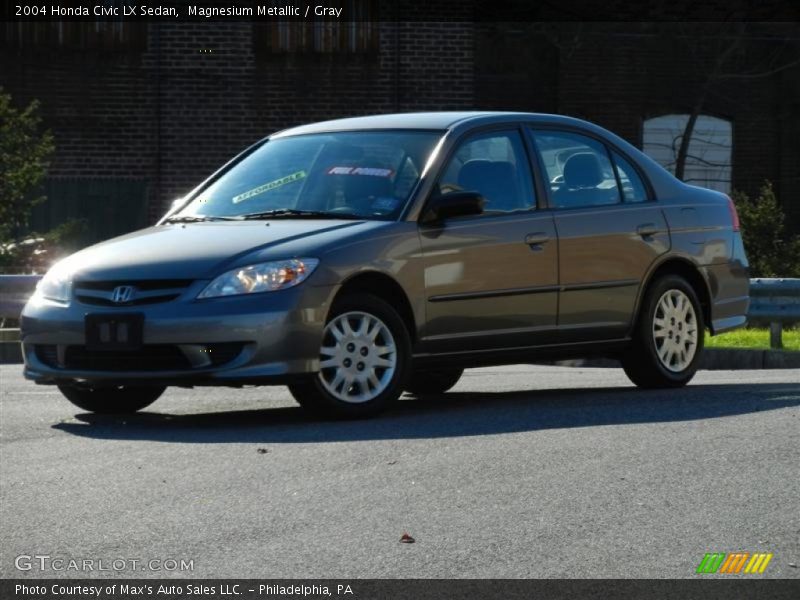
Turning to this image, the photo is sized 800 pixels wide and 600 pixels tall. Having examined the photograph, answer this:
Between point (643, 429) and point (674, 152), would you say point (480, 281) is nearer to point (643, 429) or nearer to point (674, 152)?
point (643, 429)

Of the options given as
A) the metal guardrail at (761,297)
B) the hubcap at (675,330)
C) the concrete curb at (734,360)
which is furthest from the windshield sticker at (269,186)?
the metal guardrail at (761,297)

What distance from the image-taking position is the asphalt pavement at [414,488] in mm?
5949

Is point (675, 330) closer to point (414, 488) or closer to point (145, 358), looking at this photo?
point (145, 358)

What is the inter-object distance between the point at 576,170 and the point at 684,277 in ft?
3.67

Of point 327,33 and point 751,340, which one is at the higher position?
point 327,33

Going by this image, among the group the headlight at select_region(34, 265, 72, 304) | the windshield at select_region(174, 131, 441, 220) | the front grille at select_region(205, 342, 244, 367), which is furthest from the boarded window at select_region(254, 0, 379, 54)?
the front grille at select_region(205, 342, 244, 367)

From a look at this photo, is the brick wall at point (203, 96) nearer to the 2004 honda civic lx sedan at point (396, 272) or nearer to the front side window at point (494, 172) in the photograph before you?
the 2004 honda civic lx sedan at point (396, 272)

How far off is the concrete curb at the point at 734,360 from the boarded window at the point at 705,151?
12016mm

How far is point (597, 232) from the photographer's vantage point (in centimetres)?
1073

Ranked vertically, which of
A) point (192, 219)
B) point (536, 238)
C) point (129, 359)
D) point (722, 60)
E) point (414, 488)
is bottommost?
point (414, 488)

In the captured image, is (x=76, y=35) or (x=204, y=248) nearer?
(x=204, y=248)

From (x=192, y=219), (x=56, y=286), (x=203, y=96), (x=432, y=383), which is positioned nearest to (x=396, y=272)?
(x=192, y=219)

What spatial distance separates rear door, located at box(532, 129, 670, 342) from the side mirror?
842 mm

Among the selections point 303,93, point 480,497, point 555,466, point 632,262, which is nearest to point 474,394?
point 632,262
